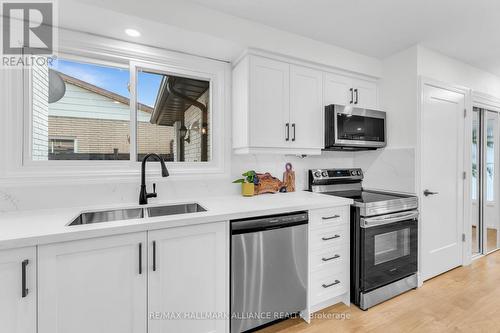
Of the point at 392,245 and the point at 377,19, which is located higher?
the point at 377,19

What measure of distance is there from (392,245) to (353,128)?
3.90 ft

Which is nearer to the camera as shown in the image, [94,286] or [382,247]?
[94,286]

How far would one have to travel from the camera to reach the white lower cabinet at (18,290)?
1140 millimetres

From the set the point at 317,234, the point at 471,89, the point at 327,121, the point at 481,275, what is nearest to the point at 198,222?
the point at 317,234

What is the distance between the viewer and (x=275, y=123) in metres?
2.17

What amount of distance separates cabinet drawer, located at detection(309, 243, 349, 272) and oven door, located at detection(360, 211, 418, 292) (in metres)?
0.15

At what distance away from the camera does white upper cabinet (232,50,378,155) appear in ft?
6.81

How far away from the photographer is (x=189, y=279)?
153 centimetres

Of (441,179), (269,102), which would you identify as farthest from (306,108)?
(441,179)

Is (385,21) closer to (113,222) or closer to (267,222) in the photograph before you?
(267,222)

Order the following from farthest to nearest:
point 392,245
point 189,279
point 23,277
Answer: point 392,245 → point 189,279 → point 23,277

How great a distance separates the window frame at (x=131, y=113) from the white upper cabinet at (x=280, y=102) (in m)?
0.17

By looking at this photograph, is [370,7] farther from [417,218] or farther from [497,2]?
[417,218]

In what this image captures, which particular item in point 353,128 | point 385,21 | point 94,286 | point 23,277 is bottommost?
point 94,286
